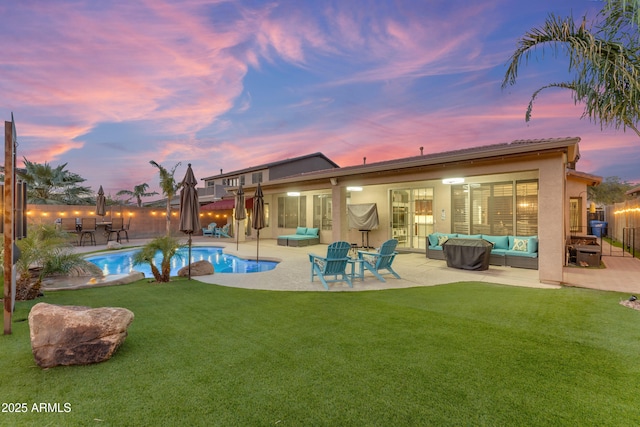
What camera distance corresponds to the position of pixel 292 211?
1814 cm

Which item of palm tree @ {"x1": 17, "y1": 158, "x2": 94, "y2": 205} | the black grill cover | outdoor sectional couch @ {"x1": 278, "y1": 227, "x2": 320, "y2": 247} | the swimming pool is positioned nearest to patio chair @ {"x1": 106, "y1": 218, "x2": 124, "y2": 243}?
the swimming pool

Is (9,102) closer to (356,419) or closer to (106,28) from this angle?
(106,28)

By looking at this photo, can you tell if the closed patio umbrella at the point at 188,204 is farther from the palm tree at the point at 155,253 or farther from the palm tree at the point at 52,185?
the palm tree at the point at 52,185

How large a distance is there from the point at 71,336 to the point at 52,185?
21.9 m

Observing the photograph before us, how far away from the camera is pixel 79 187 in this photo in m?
20.1

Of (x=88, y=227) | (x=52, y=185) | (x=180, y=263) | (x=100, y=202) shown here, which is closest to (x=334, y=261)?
(x=180, y=263)

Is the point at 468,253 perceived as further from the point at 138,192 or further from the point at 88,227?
the point at 138,192

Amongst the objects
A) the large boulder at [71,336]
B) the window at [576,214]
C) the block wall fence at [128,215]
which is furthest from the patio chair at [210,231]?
the window at [576,214]

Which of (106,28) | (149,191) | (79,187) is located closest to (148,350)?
(106,28)

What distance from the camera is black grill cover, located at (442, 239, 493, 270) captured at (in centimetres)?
843

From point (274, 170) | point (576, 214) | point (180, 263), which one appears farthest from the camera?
point (274, 170)

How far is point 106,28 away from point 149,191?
2677 centimetres

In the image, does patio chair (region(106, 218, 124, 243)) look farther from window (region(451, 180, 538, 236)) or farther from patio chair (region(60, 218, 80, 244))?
window (region(451, 180, 538, 236))

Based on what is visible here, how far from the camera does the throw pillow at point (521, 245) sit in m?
8.97
